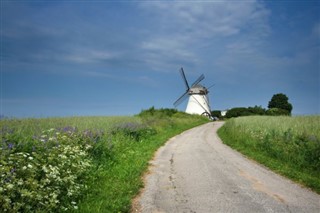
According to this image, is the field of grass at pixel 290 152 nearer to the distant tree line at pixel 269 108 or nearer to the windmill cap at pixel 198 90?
the windmill cap at pixel 198 90

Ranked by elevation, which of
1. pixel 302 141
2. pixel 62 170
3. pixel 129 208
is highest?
pixel 302 141

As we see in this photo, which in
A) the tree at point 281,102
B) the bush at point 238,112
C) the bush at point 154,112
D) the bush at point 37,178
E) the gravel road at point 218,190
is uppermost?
the tree at point 281,102

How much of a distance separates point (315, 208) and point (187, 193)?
3918mm

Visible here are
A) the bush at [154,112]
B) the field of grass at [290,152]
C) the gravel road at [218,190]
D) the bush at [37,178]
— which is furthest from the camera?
the bush at [154,112]

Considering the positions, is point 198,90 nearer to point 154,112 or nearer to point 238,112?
point 238,112

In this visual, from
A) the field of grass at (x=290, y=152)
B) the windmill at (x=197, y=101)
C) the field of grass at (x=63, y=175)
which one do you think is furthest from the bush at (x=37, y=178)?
the windmill at (x=197, y=101)

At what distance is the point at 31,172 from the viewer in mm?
7957

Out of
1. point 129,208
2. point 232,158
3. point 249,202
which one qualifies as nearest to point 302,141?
point 232,158

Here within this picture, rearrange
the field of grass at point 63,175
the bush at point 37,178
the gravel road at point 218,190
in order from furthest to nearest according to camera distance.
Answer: the gravel road at point 218,190 < the field of grass at point 63,175 < the bush at point 37,178

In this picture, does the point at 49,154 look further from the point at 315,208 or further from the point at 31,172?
the point at 315,208

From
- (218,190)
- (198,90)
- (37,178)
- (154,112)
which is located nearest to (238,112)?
(198,90)

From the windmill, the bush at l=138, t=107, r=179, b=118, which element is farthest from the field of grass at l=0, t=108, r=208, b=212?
the windmill

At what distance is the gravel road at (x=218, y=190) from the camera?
9.15 metres

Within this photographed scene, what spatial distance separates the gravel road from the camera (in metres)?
9.15
